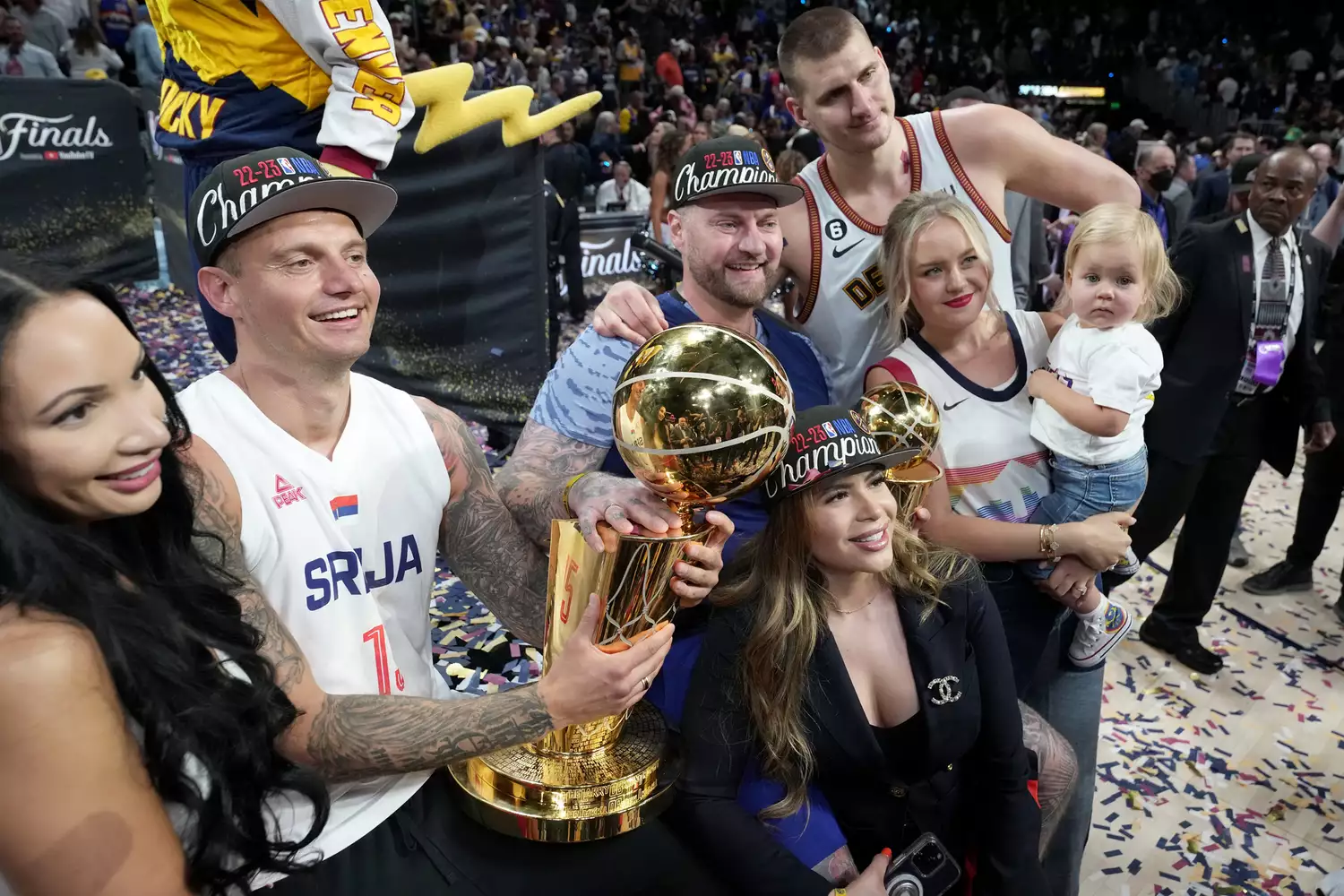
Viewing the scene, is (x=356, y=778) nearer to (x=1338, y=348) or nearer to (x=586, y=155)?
(x=1338, y=348)

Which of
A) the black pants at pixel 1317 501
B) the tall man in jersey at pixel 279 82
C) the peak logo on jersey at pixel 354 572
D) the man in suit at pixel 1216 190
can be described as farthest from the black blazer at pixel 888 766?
the man in suit at pixel 1216 190

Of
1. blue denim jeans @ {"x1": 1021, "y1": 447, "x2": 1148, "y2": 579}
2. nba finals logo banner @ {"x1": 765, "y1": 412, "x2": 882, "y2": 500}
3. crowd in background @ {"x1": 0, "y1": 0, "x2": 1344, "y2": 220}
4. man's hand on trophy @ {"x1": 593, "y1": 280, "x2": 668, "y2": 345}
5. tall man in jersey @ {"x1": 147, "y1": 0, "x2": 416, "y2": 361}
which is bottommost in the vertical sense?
blue denim jeans @ {"x1": 1021, "y1": 447, "x2": 1148, "y2": 579}

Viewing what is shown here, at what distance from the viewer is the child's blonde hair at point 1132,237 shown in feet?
7.02

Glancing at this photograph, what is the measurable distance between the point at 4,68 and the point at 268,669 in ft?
30.6

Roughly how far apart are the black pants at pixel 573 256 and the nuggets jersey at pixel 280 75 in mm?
5214

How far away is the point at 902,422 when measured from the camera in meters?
1.80

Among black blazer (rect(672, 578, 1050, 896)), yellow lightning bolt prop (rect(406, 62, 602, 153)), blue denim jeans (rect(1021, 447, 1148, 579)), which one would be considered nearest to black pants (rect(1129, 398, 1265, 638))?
blue denim jeans (rect(1021, 447, 1148, 579))

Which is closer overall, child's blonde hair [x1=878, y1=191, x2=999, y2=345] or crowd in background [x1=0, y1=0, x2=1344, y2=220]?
child's blonde hair [x1=878, y1=191, x2=999, y2=345]

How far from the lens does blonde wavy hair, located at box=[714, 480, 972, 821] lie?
1729mm

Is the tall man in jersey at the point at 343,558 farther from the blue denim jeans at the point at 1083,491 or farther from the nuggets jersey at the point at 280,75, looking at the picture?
the blue denim jeans at the point at 1083,491

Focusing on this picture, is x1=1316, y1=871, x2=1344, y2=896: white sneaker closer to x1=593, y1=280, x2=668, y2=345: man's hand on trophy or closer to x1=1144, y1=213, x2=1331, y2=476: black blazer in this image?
x1=1144, y1=213, x2=1331, y2=476: black blazer

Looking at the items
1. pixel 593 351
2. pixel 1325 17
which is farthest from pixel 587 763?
pixel 1325 17

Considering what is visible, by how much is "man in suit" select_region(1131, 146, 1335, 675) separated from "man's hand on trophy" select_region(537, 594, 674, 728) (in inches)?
109

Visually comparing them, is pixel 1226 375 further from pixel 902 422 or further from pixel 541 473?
pixel 541 473
